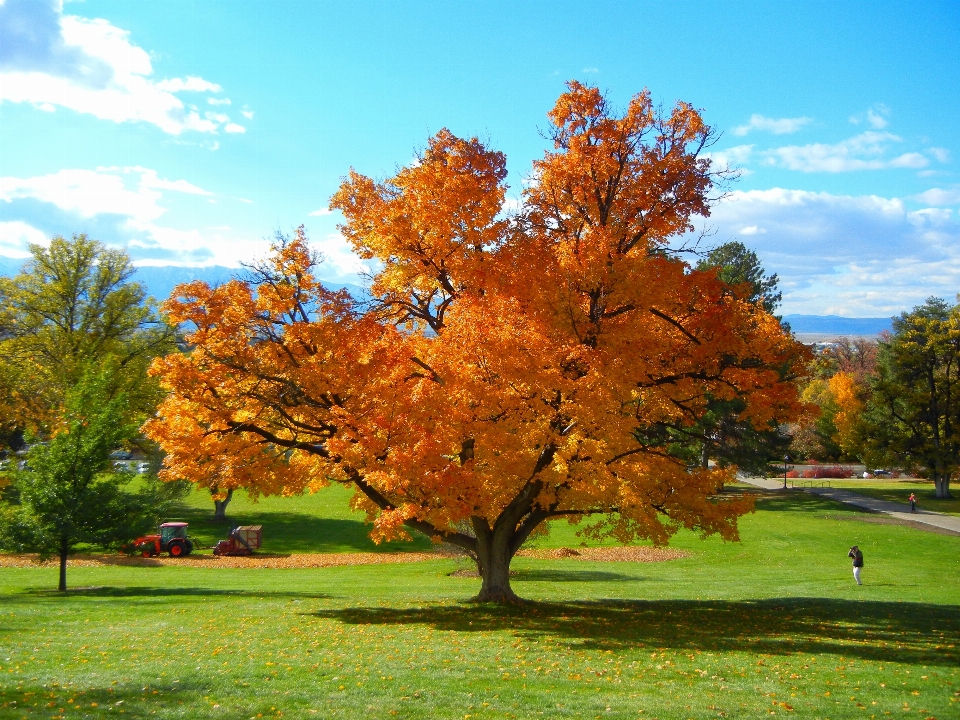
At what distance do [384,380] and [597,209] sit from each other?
19.4 ft

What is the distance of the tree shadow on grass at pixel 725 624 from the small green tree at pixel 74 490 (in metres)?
8.93

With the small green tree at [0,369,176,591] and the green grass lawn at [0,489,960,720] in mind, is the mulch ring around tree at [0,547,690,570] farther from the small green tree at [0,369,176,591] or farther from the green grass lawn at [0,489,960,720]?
the small green tree at [0,369,176,591]

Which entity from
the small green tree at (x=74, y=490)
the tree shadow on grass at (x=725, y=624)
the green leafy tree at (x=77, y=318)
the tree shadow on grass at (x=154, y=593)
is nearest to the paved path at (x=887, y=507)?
the tree shadow on grass at (x=725, y=624)

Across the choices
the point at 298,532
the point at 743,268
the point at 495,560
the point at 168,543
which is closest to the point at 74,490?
the point at 495,560

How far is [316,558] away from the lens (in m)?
34.8

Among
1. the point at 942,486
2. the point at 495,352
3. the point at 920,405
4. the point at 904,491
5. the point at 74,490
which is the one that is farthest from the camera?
the point at 904,491

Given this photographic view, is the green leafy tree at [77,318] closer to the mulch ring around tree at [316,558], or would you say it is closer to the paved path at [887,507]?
the mulch ring around tree at [316,558]

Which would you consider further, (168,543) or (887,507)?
(887,507)

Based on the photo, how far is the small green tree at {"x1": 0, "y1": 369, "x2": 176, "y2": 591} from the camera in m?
21.2

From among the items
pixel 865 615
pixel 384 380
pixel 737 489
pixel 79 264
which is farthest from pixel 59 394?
pixel 737 489

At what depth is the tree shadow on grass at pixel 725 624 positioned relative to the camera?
12820 mm

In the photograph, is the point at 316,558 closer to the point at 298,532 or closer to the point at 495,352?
the point at 298,532

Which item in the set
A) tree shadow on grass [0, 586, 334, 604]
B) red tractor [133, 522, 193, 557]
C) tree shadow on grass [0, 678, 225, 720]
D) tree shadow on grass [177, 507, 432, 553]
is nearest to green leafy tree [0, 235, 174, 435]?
red tractor [133, 522, 193, 557]

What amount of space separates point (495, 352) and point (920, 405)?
52.7 meters
